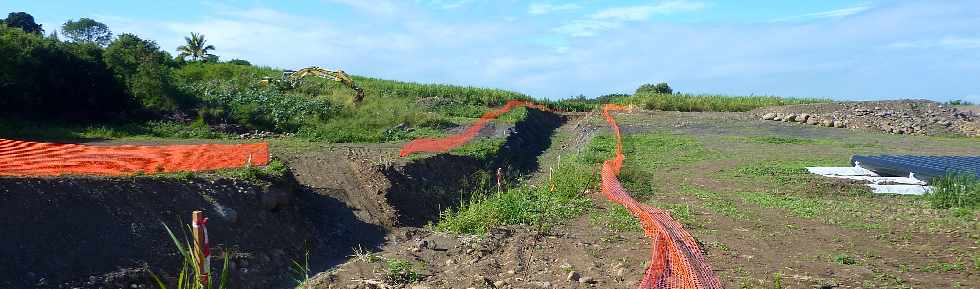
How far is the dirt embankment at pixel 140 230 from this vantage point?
6.86 meters

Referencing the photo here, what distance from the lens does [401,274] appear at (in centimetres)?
736

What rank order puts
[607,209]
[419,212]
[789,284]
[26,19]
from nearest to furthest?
[789,284], [607,209], [419,212], [26,19]

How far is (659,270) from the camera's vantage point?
6.50m

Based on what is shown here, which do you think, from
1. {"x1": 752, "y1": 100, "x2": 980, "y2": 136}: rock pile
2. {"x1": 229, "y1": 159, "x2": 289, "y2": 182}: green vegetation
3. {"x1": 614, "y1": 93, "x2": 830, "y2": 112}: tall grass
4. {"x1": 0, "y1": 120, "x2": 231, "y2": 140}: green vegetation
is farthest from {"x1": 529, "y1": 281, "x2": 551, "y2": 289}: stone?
{"x1": 614, "y1": 93, "x2": 830, "y2": 112}: tall grass

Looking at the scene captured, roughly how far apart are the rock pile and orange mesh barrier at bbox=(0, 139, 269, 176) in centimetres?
2461

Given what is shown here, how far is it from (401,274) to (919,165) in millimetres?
11058

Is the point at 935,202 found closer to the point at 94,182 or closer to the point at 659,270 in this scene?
the point at 659,270

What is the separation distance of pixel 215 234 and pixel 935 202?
9548mm

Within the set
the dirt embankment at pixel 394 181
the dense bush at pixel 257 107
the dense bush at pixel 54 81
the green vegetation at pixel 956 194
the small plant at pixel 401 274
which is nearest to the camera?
the small plant at pixel 401 274

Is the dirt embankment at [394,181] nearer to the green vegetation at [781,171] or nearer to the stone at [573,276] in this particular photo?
the stone at [573,276]

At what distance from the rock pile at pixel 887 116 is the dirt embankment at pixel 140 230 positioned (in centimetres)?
2511

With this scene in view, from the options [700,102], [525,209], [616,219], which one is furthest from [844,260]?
[700,102]

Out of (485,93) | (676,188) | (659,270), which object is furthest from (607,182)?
(485,93)

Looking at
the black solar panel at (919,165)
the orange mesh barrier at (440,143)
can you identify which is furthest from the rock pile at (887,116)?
the orange mesh barrier at (440,143)
